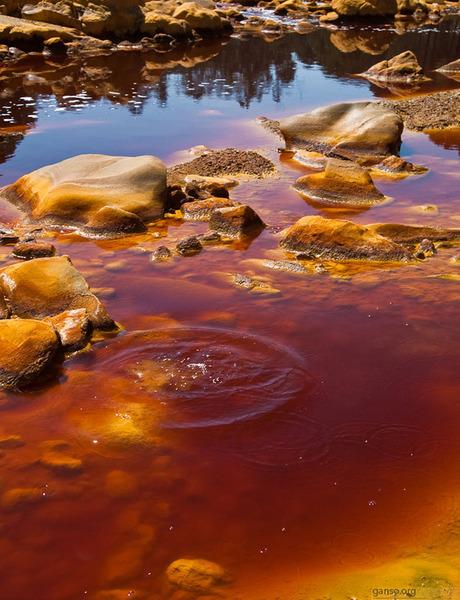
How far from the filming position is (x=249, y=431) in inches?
200

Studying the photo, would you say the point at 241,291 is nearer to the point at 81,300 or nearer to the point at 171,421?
the point at 81,300

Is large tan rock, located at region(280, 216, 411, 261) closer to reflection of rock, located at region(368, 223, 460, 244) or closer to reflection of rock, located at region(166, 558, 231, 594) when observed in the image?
reflection of rock, located at region(368, 223, 460, 244)

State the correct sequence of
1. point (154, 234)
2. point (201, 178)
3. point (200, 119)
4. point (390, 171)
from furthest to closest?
point (200, 119), point (390, 171), point (201, 178), point (154, 234)

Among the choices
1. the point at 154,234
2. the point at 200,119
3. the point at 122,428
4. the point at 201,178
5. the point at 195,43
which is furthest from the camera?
the point at 195,43

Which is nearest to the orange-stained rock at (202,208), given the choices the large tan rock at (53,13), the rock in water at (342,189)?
the rock in water at (342,189)

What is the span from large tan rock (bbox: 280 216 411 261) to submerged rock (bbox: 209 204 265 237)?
0.88 m

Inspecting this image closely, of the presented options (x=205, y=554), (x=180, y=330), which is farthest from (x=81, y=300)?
(x=205, y=554)

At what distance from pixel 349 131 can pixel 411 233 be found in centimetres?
472

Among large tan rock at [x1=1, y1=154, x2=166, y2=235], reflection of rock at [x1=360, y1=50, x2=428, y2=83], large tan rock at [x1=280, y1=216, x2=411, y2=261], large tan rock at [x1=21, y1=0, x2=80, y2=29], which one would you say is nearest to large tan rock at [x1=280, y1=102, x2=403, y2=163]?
large tan rock at [x1=1, y1=154, x2=166, y2=235]

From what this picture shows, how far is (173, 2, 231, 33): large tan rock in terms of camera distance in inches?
1117

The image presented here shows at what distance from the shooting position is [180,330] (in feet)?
20.8

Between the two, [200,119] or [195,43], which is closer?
[200,119]

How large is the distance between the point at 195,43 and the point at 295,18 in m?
9.36

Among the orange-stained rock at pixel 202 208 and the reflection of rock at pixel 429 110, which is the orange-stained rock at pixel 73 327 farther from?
the reflection of rock at pixel 429 110
